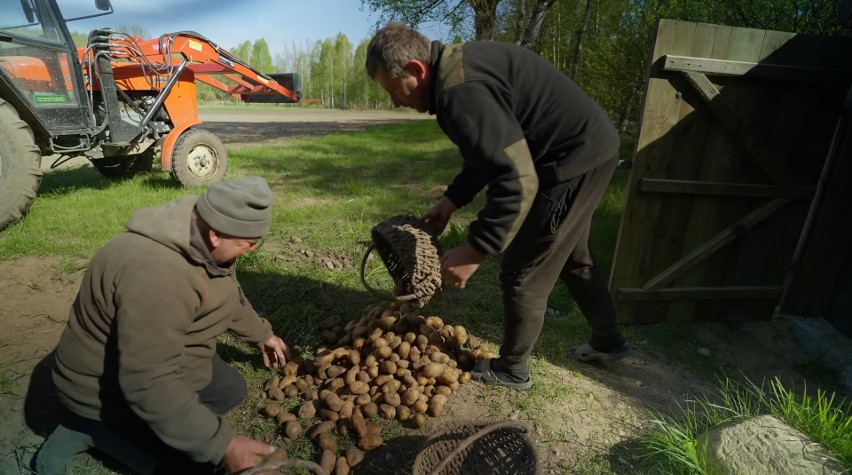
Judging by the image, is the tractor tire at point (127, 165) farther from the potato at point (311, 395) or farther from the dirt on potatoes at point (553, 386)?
the potato at point (311, 395)

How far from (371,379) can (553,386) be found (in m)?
1.07

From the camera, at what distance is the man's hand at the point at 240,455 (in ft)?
5.98

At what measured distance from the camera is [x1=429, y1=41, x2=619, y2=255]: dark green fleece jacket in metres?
1.83

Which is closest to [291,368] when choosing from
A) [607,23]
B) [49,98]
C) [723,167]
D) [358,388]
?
[358,388]

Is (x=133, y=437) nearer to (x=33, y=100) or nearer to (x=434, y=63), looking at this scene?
(x=434, y=63)

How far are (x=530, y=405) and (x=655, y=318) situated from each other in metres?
1.76

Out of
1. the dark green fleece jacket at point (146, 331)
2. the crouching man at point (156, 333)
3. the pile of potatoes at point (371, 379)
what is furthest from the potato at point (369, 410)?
the dark green fleece jacket at point (146, 331)

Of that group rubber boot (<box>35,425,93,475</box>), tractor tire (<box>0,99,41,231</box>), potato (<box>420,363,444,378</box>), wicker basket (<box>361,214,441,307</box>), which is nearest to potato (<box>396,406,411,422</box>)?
potato (<box>420,363,444,378</box>)

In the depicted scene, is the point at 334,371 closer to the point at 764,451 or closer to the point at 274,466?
the point at 274,466

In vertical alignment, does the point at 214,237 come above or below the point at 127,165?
above

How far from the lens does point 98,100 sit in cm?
679

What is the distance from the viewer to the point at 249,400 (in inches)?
104

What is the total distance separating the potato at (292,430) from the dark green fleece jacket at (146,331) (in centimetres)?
56

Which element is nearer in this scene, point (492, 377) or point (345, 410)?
point (345, 410)
